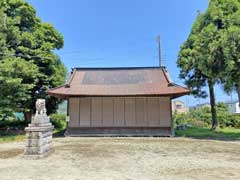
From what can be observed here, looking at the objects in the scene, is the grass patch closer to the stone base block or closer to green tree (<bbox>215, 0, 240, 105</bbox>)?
green tree (<bbox>215, 0, 240, 105</bbox>)

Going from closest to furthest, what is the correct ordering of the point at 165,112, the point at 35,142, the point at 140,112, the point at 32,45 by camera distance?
1. the point at 35,142
2. the point at 165,112
3. the point at 140,112
4. the point at 32,45

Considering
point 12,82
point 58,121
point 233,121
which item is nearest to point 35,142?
point 12,82

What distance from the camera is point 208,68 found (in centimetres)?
1092

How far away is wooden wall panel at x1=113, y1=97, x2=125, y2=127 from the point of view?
13.3 metres

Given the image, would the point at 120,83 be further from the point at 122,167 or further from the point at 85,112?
the point at 122,167

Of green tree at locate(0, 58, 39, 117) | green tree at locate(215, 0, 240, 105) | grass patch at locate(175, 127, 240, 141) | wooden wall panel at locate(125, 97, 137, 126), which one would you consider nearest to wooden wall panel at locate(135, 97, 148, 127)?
wooden wall panel at locate(125, 97, 137, 126)

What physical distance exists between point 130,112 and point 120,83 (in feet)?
6.82

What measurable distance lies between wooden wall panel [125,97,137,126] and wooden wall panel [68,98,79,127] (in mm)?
2923

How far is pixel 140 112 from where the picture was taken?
13352mm

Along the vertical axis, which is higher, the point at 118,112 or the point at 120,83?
the point at 120,83

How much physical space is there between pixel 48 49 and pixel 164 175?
515 inches

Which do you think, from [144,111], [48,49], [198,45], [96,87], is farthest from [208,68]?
[48,49]

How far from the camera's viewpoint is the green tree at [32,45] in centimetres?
1391

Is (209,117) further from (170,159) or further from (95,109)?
(170,159)
